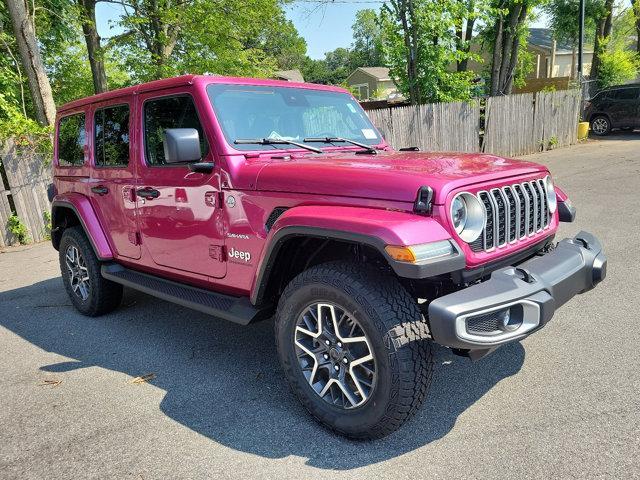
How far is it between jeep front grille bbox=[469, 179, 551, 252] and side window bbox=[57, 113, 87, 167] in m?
3.84

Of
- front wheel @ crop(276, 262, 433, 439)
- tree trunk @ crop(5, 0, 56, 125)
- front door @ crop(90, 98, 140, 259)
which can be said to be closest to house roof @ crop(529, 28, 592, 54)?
tree trunk @ crop(5, 0, 56, 125)

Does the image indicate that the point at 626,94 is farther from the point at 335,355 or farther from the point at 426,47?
the point at 335,355

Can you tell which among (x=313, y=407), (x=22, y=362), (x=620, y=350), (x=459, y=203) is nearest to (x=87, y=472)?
(x=313, y=407)

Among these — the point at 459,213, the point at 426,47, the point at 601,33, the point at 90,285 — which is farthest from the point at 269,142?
the point at 601,33

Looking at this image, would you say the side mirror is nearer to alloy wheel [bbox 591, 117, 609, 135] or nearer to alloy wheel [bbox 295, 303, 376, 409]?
alloy wheel [bbox 295, 303, 376, 409]

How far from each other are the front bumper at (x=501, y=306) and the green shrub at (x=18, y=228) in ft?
28.1

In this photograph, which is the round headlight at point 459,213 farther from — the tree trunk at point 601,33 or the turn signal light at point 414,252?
the tree trunk at point 601,33

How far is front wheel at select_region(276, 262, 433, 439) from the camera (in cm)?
238

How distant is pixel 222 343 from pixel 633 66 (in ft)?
94.8

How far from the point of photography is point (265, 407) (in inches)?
120

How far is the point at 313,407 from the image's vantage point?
109 inches

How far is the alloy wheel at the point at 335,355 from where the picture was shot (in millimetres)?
2578

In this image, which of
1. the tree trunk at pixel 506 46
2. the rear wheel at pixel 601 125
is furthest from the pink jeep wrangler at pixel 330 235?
the rear wheel at pixel 601 125

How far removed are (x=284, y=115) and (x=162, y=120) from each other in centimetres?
95
